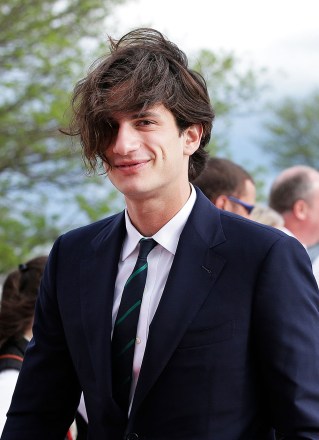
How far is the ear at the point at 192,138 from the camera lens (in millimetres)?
2617

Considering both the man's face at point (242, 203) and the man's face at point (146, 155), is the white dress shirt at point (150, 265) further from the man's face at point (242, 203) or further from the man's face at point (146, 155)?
the man's face at point (242, 203)

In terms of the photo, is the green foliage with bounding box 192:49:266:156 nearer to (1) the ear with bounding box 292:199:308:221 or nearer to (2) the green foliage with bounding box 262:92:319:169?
(1) the ear with bounding box 292:199:308:221

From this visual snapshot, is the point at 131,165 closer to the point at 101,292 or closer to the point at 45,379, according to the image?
the point at 101,292

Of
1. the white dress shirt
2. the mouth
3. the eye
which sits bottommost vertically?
the white dress shirt

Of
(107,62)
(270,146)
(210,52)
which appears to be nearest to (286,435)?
(107,62)

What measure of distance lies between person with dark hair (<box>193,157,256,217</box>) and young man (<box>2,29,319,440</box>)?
1.99 meters

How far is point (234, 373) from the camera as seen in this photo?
235cm

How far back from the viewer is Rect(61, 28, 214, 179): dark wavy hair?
250 cm

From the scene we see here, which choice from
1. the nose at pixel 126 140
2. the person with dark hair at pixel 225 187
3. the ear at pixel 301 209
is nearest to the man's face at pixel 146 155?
the nose at pixel 126 140

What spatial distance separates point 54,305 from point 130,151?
1.93 feet

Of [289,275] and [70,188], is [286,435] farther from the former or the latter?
[70,188]

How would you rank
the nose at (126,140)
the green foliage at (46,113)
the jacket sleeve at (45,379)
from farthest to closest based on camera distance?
the green foliage at (46,113) → the jacket sleeve at (45,379) → the nose at (126,140)

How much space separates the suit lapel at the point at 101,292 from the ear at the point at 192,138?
1.01 feet

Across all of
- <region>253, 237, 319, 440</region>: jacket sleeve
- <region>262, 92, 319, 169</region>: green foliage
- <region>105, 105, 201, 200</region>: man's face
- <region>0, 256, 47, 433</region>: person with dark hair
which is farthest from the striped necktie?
<region>262, 92, 319, 169</region>: green foliage
